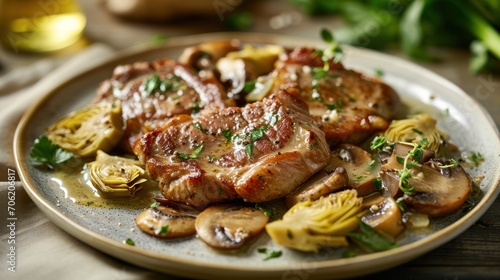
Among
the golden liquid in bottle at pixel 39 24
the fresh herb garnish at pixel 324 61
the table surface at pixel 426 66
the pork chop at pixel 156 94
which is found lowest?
Result: the table surface at pixel 426 66

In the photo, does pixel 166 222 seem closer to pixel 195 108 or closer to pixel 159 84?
pixel 195 108

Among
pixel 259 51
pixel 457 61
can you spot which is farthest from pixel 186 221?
pixel 457 61

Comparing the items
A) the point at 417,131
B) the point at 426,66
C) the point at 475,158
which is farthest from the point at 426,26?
the point at 475,158

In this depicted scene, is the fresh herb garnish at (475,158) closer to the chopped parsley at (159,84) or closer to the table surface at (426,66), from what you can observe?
the table surface at (426,66)

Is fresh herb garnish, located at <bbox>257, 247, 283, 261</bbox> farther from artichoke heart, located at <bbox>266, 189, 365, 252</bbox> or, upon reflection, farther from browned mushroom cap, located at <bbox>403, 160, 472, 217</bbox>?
browned mushroom cap, located at <bbox>403, 160, 472, 217</bbox>

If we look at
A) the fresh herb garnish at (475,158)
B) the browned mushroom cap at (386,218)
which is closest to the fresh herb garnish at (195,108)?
the browned mushroom cap at (386,218)

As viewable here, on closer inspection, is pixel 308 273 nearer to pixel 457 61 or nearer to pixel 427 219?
pixel 427 219

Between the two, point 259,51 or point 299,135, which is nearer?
point 299,135
